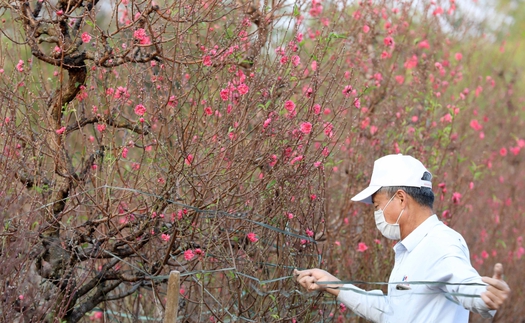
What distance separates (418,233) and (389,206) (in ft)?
0.65

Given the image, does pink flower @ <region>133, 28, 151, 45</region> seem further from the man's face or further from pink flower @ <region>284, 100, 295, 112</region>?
the man's face

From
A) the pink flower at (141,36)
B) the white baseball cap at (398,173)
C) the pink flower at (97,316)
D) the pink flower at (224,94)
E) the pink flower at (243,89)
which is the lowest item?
the pink flower at (97,316)

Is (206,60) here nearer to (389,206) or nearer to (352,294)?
(389,206)

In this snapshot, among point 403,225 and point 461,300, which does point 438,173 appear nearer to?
point 403,225

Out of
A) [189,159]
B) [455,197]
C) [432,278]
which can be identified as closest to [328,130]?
[189,159]

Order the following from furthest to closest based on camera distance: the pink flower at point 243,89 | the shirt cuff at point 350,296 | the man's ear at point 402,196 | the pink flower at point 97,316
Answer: the pink flower at point 97,316
the pink flower at point 243,89
the shirt cuff at point 350,296
the man's ear at point 402,196

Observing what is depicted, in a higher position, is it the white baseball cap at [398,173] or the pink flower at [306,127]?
the pink flower at [306,127]

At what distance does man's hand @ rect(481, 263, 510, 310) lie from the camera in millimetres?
2578

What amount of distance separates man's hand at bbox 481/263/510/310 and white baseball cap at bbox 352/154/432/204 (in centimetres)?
68

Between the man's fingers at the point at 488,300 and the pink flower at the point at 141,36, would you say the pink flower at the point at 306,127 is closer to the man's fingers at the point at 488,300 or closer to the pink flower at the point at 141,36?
the pink flower at the point at 141,36

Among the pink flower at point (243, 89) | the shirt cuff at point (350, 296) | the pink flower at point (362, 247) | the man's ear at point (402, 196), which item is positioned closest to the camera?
the man's ear at point (402, 196)

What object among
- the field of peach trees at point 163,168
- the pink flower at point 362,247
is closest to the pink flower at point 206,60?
the field of peach trees at point 163,168

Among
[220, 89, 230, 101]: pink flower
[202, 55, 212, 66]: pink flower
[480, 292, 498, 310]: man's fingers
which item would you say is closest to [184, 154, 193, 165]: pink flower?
[220, 89, 230, 101]: pink flower

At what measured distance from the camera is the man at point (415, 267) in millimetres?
2832
